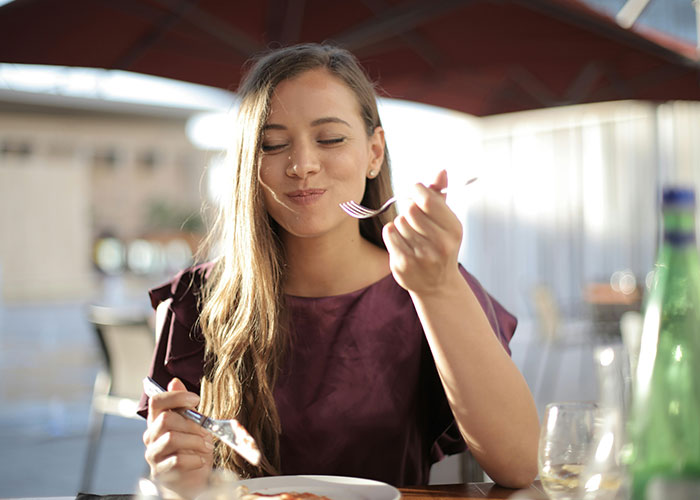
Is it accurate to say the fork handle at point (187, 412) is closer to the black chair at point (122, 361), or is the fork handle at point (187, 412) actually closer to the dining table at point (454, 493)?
the dining table at point (454, 493)

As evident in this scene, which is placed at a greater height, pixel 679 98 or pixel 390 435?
pixel 679 98

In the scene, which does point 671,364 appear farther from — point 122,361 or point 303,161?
point 122,361

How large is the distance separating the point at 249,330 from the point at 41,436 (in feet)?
13.1

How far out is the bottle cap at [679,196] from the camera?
1.96 feet

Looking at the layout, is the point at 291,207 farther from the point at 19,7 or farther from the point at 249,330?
the point at 19,7

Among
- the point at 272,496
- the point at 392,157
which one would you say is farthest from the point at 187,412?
the point at 392,157

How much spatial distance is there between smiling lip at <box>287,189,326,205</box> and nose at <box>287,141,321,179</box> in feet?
0.10

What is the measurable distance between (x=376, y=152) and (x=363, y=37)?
2071mm

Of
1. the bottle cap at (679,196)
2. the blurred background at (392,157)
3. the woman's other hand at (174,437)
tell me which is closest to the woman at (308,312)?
the blurred background at (392,157)

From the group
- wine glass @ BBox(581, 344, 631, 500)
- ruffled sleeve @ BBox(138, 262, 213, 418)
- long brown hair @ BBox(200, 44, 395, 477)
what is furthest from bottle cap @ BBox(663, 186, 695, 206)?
ruffled sleeve @ BBox(138, 262, 213, 418)

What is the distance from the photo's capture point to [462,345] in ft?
3.46

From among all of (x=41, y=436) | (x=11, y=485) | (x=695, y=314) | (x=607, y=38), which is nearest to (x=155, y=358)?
(x=695, y=314)

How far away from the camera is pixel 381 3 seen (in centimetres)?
332

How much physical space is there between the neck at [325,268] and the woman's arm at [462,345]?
0.47 m
